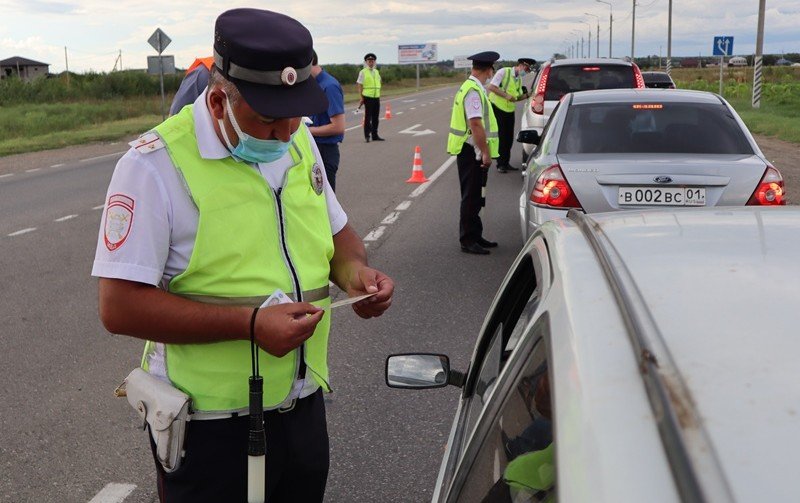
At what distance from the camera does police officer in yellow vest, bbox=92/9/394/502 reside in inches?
88.8

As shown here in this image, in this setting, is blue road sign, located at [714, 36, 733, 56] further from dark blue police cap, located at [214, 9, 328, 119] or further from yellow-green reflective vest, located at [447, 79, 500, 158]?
dark blue police cap, located at [214, 9, 328, 119]

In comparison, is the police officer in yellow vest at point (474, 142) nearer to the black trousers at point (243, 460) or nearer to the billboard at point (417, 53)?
the black trousers at point (243, 460)

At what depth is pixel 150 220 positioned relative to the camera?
7.32ft

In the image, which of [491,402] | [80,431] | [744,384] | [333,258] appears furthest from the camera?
[80,431]

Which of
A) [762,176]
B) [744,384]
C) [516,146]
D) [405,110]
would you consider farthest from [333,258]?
[405,110]

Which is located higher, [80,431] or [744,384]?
A: [744,384]

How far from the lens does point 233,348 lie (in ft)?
7.82

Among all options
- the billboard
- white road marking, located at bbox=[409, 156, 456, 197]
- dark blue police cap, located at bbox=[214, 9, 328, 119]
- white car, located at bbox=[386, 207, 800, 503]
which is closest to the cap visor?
dark blue police cap, located at bbox=[214, 9, 328, 119]

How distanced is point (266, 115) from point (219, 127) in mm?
163

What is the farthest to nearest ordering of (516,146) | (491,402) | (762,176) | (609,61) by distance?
(516,146) < (609,61) < (762,176) < (491,402)

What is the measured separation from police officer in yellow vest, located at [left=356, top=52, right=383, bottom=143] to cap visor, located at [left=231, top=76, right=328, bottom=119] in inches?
774

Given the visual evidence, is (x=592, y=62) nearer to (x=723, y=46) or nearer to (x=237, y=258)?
(x=237, y=258)

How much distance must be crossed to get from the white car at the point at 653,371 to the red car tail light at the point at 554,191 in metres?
4.45

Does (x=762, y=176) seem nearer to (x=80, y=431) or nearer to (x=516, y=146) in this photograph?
(x=80, y=431)
